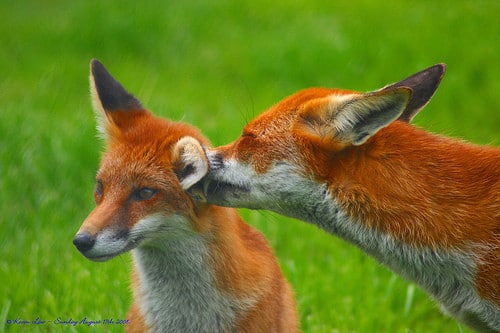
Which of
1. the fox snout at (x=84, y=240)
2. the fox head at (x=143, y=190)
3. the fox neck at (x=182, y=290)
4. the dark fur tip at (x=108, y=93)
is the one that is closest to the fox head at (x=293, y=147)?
the fox head at (x=143, y=190)

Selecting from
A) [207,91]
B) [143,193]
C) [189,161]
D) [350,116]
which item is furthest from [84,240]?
[207,91]

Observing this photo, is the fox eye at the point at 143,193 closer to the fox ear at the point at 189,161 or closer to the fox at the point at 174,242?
the fox at the point at 174,242

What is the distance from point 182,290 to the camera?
16.6 feet

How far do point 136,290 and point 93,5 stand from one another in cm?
924

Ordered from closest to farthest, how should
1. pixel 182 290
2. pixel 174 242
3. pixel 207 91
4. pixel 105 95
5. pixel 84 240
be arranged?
pixel 84 240 → pixel 174 242 → pixel 182 290 → pixel 105 95 → pixel 207 91

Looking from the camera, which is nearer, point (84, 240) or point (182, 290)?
point (84, 240)

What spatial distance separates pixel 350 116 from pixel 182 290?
63.3 inches

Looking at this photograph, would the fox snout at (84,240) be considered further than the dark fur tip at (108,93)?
No

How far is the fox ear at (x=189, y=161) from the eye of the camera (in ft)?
15.3

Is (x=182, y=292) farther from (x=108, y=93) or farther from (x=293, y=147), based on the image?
(x=108, y=93)

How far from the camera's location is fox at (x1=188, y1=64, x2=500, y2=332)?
14.7ft

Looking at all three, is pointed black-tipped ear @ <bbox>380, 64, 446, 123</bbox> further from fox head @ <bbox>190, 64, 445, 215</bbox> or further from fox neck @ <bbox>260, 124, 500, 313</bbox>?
fox neck @ <bbox>260, 124, 500, 313</bbox>

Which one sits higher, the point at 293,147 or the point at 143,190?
the point at 293,147

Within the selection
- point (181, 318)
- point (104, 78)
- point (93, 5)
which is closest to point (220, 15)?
point (93, 5)
